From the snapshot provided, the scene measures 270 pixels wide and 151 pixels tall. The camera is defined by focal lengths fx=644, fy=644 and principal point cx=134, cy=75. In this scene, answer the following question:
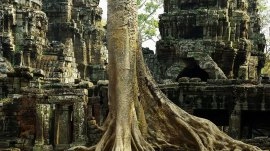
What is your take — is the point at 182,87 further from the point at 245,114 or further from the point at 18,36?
the point at 18,36

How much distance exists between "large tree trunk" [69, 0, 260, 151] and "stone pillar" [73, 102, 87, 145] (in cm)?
414

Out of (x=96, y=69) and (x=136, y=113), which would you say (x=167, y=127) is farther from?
(x=96, y=69)

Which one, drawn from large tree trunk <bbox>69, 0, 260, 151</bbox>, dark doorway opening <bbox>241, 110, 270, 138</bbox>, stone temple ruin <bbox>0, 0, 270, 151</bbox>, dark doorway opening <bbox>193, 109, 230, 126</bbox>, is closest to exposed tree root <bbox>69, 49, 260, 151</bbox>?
large tree trunk <bbox>69, 0, 260, 151</bbox>

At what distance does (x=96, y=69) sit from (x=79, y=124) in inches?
684

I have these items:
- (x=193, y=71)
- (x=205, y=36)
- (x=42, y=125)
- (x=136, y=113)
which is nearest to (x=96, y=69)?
(x=193, y=71)

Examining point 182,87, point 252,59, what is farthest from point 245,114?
point 252,59

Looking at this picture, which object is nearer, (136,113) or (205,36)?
(136,113)

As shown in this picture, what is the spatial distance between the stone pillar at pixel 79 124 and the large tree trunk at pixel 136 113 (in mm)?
4137

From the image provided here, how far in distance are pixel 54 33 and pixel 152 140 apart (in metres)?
24.6

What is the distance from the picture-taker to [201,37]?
2431 cm

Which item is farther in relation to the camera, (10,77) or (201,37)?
(201,37)

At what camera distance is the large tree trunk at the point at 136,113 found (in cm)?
937

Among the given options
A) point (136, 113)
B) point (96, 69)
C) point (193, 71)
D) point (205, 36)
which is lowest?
point (136, 113)

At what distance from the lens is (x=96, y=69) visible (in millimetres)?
31422
